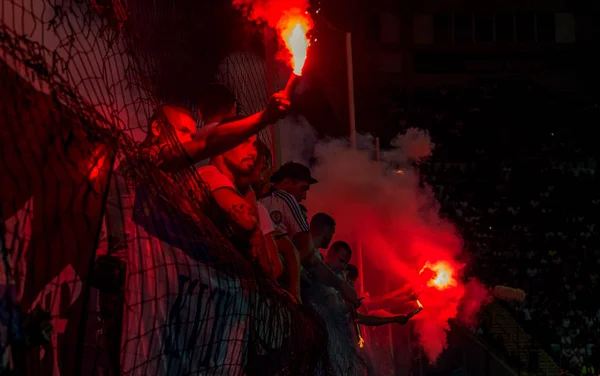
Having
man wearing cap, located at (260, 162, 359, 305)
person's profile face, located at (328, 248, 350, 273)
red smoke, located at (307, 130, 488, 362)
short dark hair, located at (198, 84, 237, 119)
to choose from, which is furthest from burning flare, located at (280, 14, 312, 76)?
red smoke, located at (307, 130, 488, 362)

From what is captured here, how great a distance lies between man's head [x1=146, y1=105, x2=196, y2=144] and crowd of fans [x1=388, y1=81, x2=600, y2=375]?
14355 millimetres

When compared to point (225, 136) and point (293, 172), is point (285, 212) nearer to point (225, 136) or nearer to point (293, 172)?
point (293, 172)

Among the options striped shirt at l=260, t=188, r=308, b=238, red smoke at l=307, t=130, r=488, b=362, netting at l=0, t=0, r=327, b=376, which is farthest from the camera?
red smoke at l=307, t=130, r=488, b=362

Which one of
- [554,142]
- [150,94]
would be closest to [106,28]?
[150,94]

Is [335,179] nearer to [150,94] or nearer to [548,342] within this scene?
[150,94]

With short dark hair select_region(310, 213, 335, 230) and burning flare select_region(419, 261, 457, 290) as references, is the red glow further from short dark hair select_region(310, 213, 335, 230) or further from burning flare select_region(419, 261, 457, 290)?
burning flare select_region(419, 261, 457, 290)

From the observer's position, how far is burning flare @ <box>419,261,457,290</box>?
9.16 meters

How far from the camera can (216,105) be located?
3.84 meters

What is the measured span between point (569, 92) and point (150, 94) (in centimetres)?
2712

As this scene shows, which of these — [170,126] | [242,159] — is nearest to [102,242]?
[170,126]

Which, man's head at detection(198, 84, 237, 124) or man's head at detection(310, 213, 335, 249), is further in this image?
man's head at detection(310, 213, 335, 249)

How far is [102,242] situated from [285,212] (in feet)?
7.17

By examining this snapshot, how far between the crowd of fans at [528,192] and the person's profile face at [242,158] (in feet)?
46.3

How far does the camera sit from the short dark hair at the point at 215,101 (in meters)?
3.83
